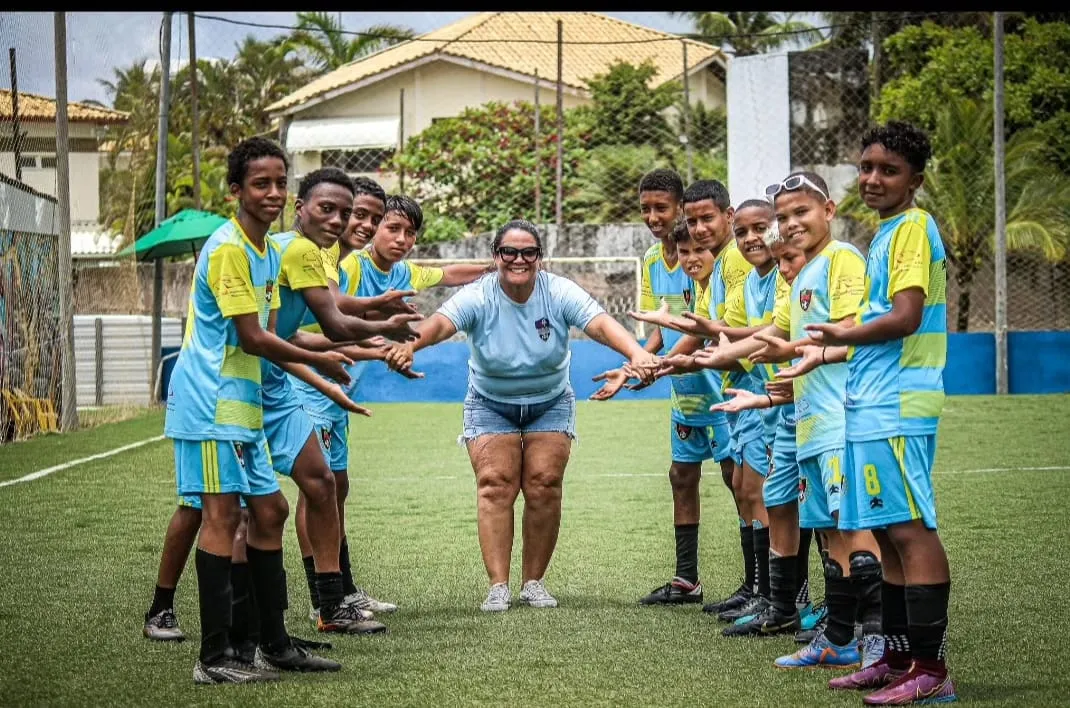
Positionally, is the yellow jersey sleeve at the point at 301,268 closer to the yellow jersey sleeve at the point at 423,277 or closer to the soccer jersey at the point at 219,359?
the soccer jersey at the point at 219,359

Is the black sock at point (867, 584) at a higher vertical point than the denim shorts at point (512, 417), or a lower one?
A: lower

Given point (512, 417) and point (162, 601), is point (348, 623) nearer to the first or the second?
point (162, 601)

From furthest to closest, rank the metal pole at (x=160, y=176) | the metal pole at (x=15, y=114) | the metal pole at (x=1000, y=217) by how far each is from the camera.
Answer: the metal pole at (x=160, y=176), the metal pole at (x=1000, y=217), the metal pole at (x=15, y=114)

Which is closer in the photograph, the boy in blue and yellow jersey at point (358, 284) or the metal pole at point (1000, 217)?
the boy in blue and yellow jersey at point (358, 284)

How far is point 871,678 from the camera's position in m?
5.16

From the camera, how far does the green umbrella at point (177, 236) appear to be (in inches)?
787

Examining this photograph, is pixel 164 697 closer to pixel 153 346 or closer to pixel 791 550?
pixel 791 550

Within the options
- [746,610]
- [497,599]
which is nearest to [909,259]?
[746,610]

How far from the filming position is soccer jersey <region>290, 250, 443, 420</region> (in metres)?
7.16

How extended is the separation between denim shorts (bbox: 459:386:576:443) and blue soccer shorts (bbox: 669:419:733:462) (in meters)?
0.58

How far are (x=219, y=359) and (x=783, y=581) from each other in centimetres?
262

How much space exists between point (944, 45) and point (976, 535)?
1775cm

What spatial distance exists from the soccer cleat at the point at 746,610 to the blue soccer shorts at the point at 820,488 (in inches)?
33.7

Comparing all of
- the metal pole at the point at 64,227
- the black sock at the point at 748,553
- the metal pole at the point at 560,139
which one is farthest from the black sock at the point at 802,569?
the metal pole at the point at 560,139
